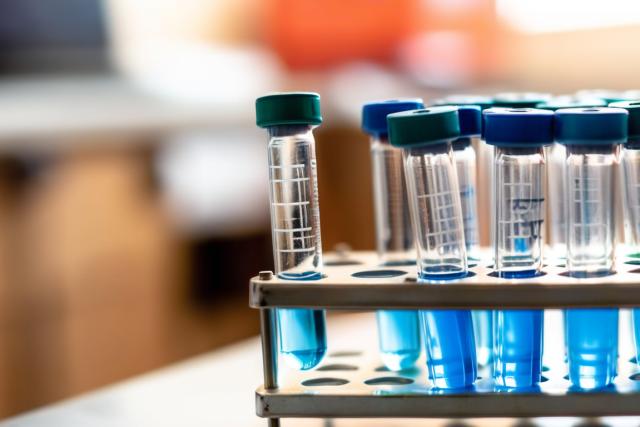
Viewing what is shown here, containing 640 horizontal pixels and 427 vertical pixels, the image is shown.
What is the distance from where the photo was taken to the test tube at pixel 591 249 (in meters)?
0.79

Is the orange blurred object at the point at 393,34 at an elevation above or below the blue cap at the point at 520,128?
above

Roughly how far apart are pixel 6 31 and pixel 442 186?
6.97 ft

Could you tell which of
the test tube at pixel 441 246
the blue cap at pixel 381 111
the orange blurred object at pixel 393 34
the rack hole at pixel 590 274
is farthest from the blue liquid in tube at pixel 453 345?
the orange blurred object at pixel 393 34

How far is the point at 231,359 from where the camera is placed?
4.14 feet

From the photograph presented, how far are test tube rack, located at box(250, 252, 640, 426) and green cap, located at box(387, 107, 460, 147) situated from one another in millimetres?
125

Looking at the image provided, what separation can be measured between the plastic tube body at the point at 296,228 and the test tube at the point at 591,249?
0.24 m

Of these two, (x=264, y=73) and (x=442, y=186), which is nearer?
(x=442, y=186)

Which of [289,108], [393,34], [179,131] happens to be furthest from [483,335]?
[393,34]

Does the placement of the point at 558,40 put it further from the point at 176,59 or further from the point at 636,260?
the point at 636,260

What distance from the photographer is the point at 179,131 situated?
8.87 feet

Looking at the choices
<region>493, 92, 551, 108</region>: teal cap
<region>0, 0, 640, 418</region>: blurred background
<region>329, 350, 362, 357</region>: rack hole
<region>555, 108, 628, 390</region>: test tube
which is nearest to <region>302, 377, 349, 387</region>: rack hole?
<region>329, 350, 362, 357</region>: rack hole

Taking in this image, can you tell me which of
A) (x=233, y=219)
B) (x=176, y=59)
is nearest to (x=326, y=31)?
(x=176, y=59)

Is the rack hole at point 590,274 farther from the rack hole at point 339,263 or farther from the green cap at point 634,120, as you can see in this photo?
the rack hole at point 339,263

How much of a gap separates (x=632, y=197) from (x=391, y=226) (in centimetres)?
26
